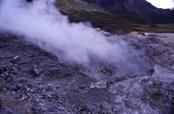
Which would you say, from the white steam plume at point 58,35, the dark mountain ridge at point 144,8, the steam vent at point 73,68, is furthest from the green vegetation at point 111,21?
the dark mountain ridge at point 144,8

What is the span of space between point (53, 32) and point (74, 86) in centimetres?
536

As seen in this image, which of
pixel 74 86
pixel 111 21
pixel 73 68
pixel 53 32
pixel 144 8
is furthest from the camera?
pixel 144 8

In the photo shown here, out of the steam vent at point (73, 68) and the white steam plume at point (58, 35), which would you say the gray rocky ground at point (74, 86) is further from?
the white steam plume at point (58, 35)

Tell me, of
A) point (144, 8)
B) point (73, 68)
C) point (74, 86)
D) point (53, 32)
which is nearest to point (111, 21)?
point (53, 32)

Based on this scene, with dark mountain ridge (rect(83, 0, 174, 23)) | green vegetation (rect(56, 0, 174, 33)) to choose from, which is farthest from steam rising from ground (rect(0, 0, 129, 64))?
dark mountain ridge (rect(83, 0, 174, 23))

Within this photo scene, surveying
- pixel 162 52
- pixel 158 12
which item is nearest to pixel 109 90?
pixel 162 52

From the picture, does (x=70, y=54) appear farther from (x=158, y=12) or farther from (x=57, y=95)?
(x=158, y=12)

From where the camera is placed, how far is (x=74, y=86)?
13281 millimetres

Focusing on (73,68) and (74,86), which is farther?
(73,68)

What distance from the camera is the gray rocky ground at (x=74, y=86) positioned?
12.0m

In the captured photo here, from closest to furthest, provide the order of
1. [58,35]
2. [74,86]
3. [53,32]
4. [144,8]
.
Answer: [74,86], [58,35], [53,32], [144,8]

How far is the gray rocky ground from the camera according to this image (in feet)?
39.4

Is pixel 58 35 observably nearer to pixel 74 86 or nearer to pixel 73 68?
pixel 73 68

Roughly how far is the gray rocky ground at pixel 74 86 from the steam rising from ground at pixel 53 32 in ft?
2.60
